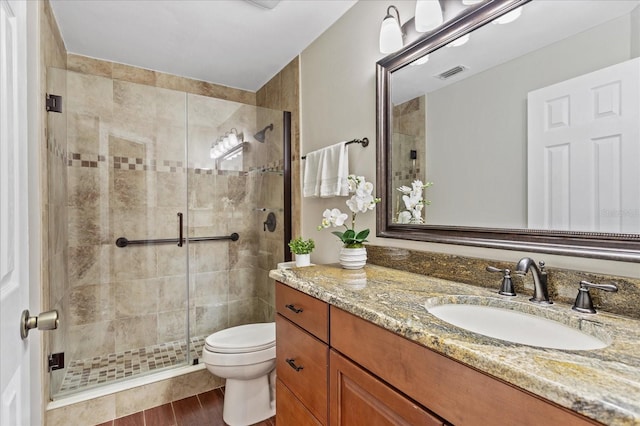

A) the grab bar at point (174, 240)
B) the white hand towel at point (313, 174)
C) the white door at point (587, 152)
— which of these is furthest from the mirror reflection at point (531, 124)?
the grab bar at point (174, 240)

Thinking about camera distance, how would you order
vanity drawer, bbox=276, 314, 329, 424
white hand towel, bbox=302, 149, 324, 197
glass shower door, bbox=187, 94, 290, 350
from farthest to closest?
glass shower door, bbox=187, 94, 290, 350 < white hand towel, bbox=302, 149, 324, 197 < vanity drawer, bbox=276, 314, 329, 424

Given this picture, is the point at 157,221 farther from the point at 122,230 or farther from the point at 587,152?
the point at 587,152

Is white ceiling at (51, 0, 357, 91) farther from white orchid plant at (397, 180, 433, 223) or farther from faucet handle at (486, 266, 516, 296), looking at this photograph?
faucet handle at (486, 266, 516, 296)

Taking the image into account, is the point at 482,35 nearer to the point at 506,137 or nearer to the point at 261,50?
the point at 506,137

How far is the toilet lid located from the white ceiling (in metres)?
1.96

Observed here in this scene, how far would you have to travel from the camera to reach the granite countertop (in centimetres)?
48

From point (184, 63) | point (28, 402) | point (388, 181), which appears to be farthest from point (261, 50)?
point (28, 402)

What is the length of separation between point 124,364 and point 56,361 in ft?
1.50

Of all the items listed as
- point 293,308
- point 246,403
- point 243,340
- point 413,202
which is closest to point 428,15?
point 413,202

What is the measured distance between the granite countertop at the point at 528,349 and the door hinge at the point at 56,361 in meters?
1.65

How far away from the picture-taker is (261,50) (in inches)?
93.8

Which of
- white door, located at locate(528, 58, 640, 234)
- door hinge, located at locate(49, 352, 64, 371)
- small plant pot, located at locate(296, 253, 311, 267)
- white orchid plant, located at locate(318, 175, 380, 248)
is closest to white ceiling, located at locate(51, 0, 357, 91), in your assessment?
white orchid plant, located at locate(318, 175, 380, 248)

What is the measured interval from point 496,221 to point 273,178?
1.81 m

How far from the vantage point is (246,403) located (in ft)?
6.06
